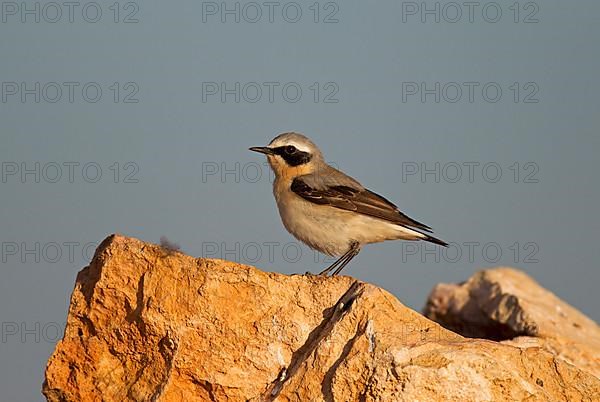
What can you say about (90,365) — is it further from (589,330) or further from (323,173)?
(589,330)

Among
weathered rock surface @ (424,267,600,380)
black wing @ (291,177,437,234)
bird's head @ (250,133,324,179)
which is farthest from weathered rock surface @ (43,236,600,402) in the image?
bird's head @ (250,133,324,179)

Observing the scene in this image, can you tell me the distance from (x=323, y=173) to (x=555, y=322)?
4.14 m

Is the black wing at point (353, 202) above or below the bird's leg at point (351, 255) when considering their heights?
above

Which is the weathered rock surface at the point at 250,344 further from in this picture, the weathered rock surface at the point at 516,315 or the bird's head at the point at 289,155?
the bird's head at the point at 289,155

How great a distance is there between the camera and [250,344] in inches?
352

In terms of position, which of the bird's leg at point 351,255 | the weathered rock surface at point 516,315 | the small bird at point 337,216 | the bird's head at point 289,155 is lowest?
the weathered rock surface at point 516,315

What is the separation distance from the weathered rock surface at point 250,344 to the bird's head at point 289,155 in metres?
4.35

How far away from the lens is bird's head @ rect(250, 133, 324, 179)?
13.6 metres

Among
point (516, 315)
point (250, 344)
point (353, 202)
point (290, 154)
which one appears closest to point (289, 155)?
point (290, 154)

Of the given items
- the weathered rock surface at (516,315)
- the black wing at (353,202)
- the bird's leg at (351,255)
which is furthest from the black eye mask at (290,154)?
the weathered rock surface at (516,315)

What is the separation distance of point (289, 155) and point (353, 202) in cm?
117

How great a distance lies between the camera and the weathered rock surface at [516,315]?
13.3m

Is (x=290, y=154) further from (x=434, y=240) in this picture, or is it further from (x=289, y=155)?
(x=434, y=240)

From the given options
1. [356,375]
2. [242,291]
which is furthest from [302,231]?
[356,375]
